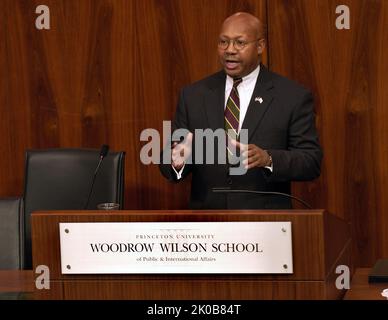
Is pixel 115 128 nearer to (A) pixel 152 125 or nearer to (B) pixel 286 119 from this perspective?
(A) pixel 152 125

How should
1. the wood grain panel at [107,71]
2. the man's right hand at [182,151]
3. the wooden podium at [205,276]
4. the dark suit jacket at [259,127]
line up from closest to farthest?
the wooden podium at [205,276] → the man's right hand at [182,151] → the dark suit jacket at [259,127] → the wood grain panel at [107,71]

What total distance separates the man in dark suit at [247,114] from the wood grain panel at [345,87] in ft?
2.12

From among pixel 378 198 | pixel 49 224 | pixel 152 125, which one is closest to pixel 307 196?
pixel 378 198

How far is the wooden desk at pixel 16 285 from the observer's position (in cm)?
270

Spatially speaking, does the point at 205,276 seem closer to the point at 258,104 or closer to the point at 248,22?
the point at 258,104

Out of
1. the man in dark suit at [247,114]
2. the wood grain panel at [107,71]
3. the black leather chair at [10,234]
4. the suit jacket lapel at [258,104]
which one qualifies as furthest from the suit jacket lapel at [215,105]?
the black leather chair at [10,234]

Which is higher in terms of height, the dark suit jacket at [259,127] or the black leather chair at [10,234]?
the dark suit jacket at [259,127]

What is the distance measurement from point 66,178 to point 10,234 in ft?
1.67

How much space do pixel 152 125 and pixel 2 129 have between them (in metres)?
0.79

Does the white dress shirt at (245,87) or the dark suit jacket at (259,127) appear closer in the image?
the dark suit jacket at (259,127)

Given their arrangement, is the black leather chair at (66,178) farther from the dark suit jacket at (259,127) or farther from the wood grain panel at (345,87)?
the wood grain panel at (345,87)

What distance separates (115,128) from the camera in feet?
15.5

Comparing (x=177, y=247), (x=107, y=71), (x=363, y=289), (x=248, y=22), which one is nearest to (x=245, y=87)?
(x=248, y=22)

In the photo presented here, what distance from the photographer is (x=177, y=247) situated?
2436 mm
